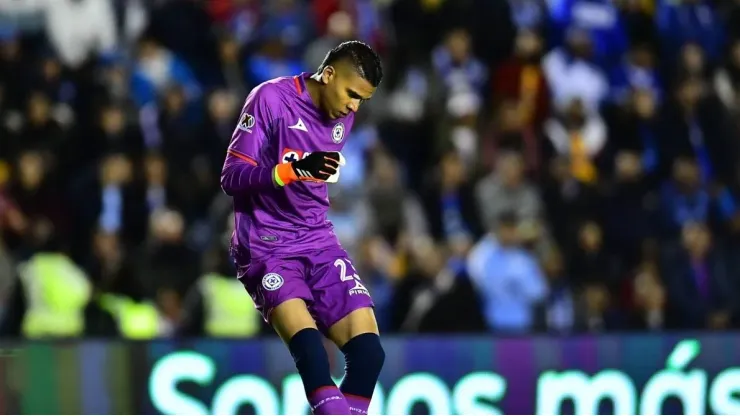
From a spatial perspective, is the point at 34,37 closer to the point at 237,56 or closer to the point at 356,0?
the point at 237,56

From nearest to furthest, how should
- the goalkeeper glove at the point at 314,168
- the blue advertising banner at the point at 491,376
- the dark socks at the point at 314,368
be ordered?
the goalkeeper glove at the point at 314,168 < the dark socks at the point at 314,368 < the blue advertising banner at the point at 491,376

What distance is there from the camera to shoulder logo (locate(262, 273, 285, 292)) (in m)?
6.52

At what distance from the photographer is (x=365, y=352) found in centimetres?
654

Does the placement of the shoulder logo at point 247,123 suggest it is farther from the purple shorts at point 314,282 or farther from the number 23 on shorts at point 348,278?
the number 23 on shorts at point 348,278

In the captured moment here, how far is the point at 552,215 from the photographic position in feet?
41.0

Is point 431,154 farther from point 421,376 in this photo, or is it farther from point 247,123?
point 247,123

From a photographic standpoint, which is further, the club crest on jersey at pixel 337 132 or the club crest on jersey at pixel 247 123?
the club crest on jersey at pixel 337 132

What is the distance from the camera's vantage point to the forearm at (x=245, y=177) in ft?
20.7

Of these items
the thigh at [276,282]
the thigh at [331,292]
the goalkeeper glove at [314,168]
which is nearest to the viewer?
the goalkeeper glove at [314,168]

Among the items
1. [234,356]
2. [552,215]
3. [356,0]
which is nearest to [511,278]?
[552,215]

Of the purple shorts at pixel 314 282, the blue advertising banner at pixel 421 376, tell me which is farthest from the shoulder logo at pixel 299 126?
the blue advertising banner at pixel 421 376

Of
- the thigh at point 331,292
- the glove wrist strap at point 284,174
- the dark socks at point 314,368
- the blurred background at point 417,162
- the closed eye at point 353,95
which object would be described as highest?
the blurred background at point 417,162

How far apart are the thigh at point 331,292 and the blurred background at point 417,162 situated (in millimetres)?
3561

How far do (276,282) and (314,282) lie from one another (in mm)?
216
